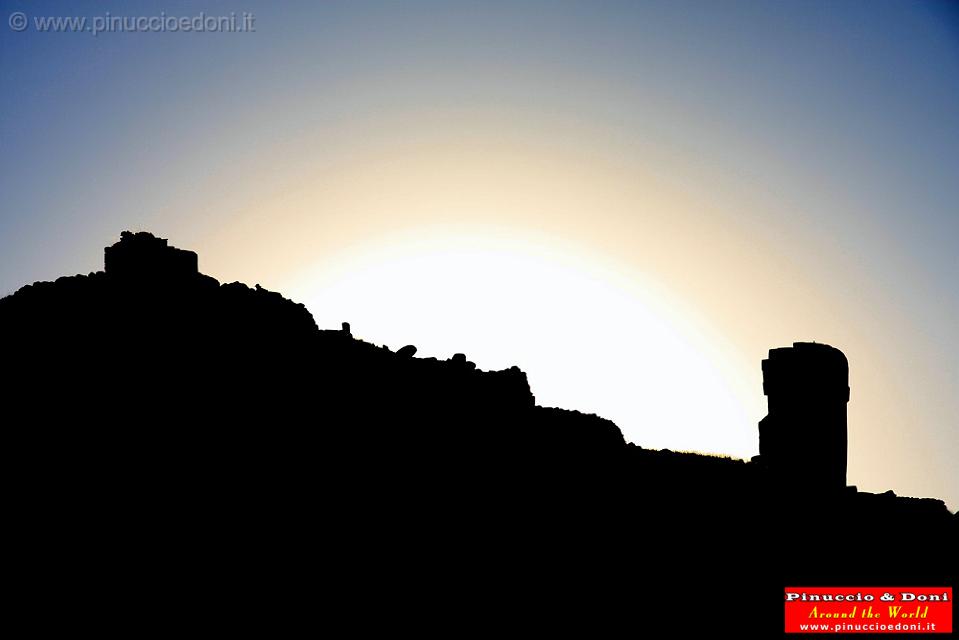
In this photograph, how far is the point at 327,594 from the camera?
23.7 meters

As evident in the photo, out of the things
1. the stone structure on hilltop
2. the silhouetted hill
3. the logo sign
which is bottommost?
the logo sign

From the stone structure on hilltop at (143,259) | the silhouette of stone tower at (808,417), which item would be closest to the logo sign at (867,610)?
the silhouette of stone tower at (808,417)

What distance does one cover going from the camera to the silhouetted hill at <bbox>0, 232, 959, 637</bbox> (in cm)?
2417

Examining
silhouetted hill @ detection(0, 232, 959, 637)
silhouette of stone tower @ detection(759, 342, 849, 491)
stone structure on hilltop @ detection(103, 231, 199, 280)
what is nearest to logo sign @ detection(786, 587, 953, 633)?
silhouetted hill @ detection(0, 232, 959, 637)

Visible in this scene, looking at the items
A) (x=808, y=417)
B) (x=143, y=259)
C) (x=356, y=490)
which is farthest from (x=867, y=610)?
(x=143, y=259)

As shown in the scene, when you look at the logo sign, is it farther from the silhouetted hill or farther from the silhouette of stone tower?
the silhouette of stone tower

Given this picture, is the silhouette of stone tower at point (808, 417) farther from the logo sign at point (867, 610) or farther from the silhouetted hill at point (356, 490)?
the logo sign at point (867, 610)

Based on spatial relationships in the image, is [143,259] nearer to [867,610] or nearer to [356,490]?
[356,490]

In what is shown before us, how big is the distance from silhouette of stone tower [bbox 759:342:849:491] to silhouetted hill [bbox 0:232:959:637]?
0.41ft

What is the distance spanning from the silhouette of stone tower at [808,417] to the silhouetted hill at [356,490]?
0.41 feet

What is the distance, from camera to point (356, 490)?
1129 inches

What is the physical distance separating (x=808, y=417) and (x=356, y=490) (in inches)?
850

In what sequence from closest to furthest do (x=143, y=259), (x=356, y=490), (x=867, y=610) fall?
(x=867, y=610)
(x=356, y=490)
(x=143, y=259)

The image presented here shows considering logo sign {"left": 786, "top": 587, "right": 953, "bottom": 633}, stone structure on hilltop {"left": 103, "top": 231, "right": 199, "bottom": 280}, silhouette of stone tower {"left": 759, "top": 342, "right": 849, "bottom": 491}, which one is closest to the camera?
logo sign {"left": 786, "top": 587, "right": 953, "bottom": 633}
